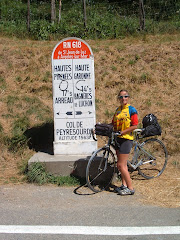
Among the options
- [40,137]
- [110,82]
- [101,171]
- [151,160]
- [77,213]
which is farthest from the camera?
[110,82]

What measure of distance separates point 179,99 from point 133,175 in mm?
3604

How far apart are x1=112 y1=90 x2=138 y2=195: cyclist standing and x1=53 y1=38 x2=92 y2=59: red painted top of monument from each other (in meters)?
1.40

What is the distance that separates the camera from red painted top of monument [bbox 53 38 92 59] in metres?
6.44

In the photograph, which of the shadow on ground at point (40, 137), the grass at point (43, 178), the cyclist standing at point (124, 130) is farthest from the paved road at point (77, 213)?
the shadow on ground at point (40, 137)

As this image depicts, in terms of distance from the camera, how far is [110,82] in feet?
32.8

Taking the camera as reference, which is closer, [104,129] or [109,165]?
[104,129]

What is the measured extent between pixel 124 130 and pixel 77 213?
1.51m

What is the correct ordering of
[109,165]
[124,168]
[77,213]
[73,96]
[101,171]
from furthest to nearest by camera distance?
[73,96], [109,165], [101,171], [124,168], [77,213]

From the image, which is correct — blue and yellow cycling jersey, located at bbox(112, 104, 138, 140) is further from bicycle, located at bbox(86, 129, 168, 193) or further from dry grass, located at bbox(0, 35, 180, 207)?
dry grass, located at bbox(0, 35, 180, 207)

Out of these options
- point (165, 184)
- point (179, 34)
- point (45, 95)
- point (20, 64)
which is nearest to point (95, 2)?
point (179, 34)

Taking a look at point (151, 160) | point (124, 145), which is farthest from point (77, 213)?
point (151, 160)

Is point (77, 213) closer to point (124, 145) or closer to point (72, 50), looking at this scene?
point (124, 145)

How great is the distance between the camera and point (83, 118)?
6.55 m

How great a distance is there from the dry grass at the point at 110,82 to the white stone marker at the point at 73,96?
1.13m
